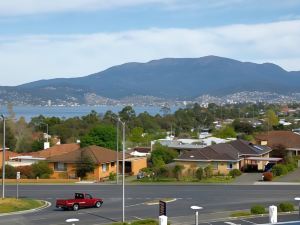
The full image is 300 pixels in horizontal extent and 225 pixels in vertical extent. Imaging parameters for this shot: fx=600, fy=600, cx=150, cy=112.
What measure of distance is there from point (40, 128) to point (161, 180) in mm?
61061

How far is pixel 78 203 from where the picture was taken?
129 feet

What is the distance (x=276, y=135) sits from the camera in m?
95.4

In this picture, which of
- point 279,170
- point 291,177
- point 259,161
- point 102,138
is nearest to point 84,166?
point 102,138

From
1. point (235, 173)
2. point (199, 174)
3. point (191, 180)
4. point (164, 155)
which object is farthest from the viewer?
point (164, 155)

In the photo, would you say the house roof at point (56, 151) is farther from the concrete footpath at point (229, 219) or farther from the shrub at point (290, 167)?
the concrete footpath at point (229, 219)

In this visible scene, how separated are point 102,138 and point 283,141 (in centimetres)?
2907

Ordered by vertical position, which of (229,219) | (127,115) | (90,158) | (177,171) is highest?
(127,115)

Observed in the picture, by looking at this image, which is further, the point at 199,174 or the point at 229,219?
the point at 199,174

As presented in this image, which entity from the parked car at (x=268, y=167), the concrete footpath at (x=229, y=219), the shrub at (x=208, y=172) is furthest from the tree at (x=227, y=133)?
the concrete footpath at (x=229, y=219)

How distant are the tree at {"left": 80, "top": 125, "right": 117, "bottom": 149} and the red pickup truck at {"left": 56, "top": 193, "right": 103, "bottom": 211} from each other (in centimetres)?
4100

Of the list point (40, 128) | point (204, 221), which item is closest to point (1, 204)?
point (204, 221)

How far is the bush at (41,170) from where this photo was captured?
225 ft

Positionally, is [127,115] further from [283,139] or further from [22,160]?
[22,160]

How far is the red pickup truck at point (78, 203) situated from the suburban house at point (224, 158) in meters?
26.7
